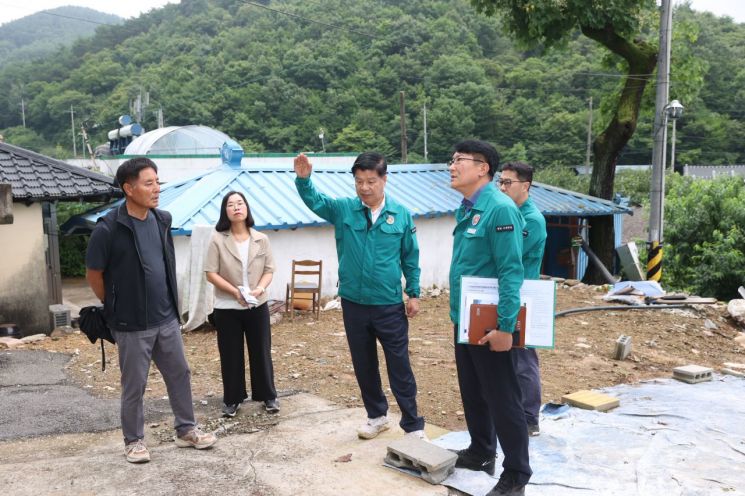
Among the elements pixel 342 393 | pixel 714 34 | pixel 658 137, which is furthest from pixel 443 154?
pixel 342 393

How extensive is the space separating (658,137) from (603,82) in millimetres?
28425

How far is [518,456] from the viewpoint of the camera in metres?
3.26

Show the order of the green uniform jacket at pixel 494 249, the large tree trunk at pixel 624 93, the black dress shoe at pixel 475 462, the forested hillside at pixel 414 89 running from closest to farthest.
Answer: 1. the green uniform jacket at pixel 494 249
2. the black dress shoe at pixel 475 462
3. the large tree trunk at pixel 624 93
4. the forested hillside at pixel 414 89

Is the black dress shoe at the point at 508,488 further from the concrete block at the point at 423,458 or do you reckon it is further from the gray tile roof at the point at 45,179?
the gray tile roof at the point at 45,179

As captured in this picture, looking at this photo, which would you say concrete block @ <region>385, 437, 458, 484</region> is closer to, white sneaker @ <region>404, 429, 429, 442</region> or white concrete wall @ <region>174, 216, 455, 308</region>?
white sneaker @ <region>404, 429, 429, 442</region>

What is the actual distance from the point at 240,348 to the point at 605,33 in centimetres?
1265

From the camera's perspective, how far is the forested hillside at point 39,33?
81.3 metres

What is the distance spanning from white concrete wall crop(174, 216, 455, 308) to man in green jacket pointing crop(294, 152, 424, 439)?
17.8 ft

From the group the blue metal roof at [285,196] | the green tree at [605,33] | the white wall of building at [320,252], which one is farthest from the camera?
the green tree at [605,33]

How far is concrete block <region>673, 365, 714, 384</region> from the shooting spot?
6.01 m

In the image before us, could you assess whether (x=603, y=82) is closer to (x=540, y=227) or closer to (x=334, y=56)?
(x=334, y=56)

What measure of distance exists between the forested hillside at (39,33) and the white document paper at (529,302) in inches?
3409

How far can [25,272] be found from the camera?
9.61 meters

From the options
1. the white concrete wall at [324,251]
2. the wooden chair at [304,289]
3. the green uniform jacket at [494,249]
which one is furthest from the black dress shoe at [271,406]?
the white concrete wall at [324,251]
